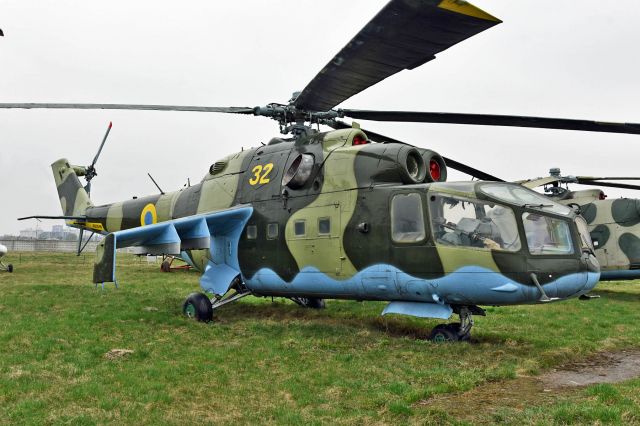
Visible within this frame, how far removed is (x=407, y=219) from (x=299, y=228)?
2538 millimetres

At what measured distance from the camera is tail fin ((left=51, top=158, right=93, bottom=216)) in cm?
1847

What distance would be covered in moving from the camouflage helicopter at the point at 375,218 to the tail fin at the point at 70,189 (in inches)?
276

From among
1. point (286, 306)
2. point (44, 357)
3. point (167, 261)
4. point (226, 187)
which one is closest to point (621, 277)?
point (286, 306)

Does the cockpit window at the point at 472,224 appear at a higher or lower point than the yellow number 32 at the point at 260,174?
lower

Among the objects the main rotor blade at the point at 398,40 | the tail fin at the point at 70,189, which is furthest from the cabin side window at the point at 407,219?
the tail fin at the point at 70,189

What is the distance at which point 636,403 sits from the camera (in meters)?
5.26

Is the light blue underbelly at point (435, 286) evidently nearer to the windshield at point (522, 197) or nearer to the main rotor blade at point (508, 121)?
the windshield at point (522, 197)

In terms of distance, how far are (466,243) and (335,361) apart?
2.82 metres

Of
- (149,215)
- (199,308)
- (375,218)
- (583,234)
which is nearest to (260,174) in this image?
(199,308)

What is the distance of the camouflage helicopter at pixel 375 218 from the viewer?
768cm

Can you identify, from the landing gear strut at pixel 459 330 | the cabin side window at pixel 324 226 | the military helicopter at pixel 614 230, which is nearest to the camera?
the landing gear strut at pixel 459 330

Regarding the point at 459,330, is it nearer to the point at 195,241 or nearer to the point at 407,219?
the point at 407,219

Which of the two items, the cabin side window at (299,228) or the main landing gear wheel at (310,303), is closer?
the cabin side window at (299,228)

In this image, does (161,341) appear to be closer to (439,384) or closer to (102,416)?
(102,416)
